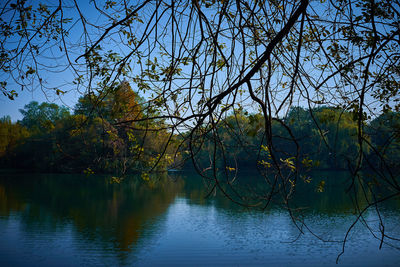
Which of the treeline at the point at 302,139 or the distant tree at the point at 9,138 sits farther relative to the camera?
the distant tree at the point at 9,138

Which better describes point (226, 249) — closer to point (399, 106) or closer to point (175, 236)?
point (175, 236)

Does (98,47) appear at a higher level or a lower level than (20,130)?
lower

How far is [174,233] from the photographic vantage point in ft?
44.0

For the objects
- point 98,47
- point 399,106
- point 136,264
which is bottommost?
point 136,264

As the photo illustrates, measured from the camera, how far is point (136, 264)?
10305 mm

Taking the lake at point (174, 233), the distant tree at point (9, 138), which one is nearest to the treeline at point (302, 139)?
the lake at point (174, 233)

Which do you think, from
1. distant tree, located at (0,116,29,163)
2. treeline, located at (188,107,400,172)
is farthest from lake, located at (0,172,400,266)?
distant tree, located at (0,116,29,163)

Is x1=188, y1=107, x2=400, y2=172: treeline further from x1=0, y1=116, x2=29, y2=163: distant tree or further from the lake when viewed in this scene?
x1=0, y1=116, x2=29, y2=163: distant tree

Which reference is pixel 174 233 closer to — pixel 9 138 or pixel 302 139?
pixel 302 139

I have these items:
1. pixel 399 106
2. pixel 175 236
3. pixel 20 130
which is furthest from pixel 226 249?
pixel 20 130

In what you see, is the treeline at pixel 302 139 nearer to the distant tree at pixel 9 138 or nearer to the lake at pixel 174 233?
the lake at pixel 174 233

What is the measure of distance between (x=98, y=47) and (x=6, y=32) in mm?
812

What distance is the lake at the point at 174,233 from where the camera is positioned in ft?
34.7

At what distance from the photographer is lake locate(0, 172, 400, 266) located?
10578 mm
